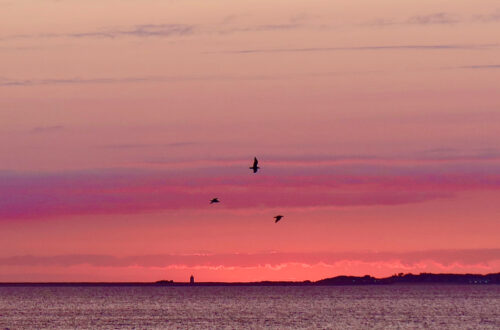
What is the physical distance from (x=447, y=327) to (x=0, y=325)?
69684 mm

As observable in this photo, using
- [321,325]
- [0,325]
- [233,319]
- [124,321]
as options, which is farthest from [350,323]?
[0,325]

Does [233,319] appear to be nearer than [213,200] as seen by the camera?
No

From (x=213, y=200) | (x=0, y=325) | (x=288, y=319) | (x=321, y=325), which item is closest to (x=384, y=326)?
(x=321, y=325)

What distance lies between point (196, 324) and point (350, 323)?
77.9 ft

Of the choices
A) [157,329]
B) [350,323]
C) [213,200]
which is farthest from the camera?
[350,323]

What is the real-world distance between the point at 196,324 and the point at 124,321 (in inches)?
603

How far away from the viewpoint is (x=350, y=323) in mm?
183750

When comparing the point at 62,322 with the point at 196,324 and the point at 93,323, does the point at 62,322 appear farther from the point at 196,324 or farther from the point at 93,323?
the point at 196,324

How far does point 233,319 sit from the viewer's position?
646ft

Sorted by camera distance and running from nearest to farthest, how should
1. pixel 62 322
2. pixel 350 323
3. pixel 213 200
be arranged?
pixel 213 200 < pixel 350 323 < pixel 62 322

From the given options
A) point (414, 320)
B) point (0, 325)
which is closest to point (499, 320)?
point (414, 320)

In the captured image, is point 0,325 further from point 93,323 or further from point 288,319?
point 288,319

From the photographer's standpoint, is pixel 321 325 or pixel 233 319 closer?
pixel 321 325

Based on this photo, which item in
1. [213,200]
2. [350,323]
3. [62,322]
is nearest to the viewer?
[213,200]
